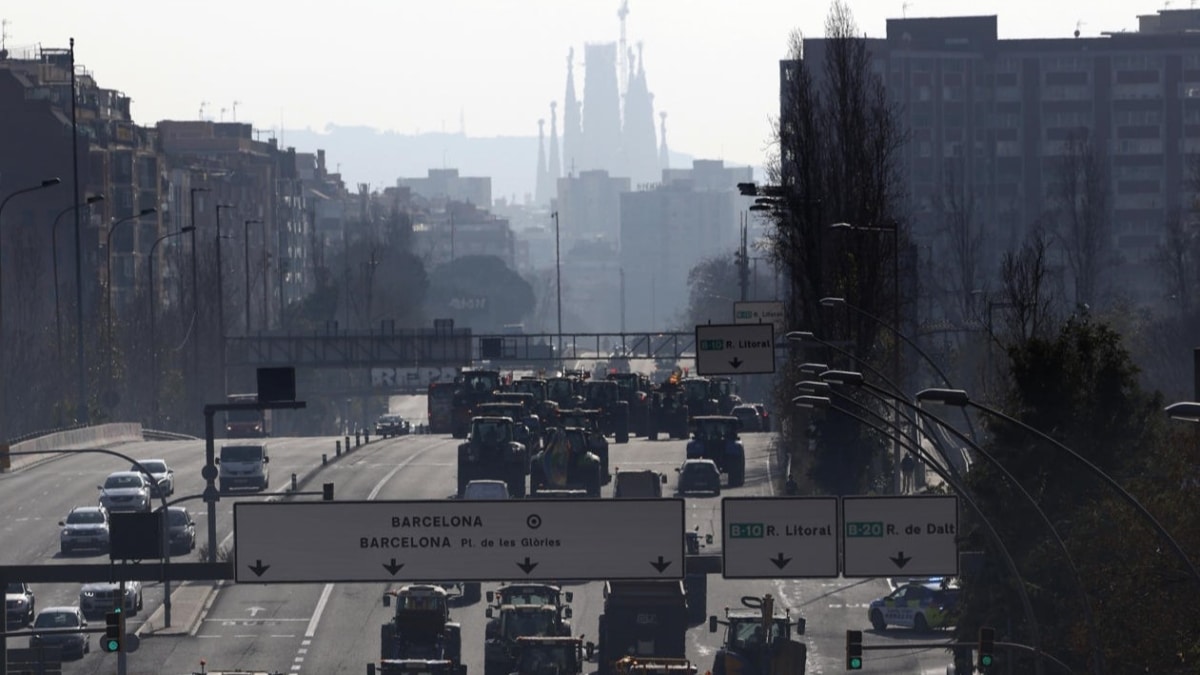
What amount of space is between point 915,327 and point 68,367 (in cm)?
5709

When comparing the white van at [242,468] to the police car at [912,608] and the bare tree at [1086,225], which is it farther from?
the bare tree at [1086,225]

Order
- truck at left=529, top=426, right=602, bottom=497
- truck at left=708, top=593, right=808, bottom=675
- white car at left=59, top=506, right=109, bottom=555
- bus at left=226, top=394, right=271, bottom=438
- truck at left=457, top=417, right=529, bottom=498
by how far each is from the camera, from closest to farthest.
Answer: truck at left=708, top=593, right=808, bottom=675 → white car at left=59, top=506, right=109, bottom=555 → truck at left=529, top=426, right=602, bottom=497 → truck at left=457, top=417, right=529, bottom=498 → bus at left=226, top=394, right=271, bottom=438

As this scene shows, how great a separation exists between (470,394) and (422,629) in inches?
1927

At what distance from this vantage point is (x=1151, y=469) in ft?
159

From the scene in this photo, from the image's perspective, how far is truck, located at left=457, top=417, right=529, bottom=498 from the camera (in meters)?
76.9

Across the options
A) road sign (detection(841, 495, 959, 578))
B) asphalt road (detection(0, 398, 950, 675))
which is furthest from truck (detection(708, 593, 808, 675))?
road sign (detection(841, 495, 959, 578))

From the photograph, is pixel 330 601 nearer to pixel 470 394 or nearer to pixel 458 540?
pixel 458 540

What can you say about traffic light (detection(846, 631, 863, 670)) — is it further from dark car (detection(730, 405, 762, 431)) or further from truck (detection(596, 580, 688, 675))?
dark car (detection(730, 405, 762, 431))

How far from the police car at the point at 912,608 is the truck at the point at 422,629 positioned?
41.1ft

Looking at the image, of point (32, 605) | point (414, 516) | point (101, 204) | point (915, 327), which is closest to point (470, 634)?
point (32, 605)

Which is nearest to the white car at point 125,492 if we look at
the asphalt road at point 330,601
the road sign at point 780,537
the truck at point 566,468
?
the asphalt road at point 330,601

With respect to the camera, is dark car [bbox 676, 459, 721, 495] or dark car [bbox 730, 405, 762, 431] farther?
dark car [bbox 730, 405, 762, 431]

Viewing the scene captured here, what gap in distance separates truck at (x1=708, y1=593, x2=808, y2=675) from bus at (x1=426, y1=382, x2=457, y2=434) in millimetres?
58513

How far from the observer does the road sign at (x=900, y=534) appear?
1652 inches
